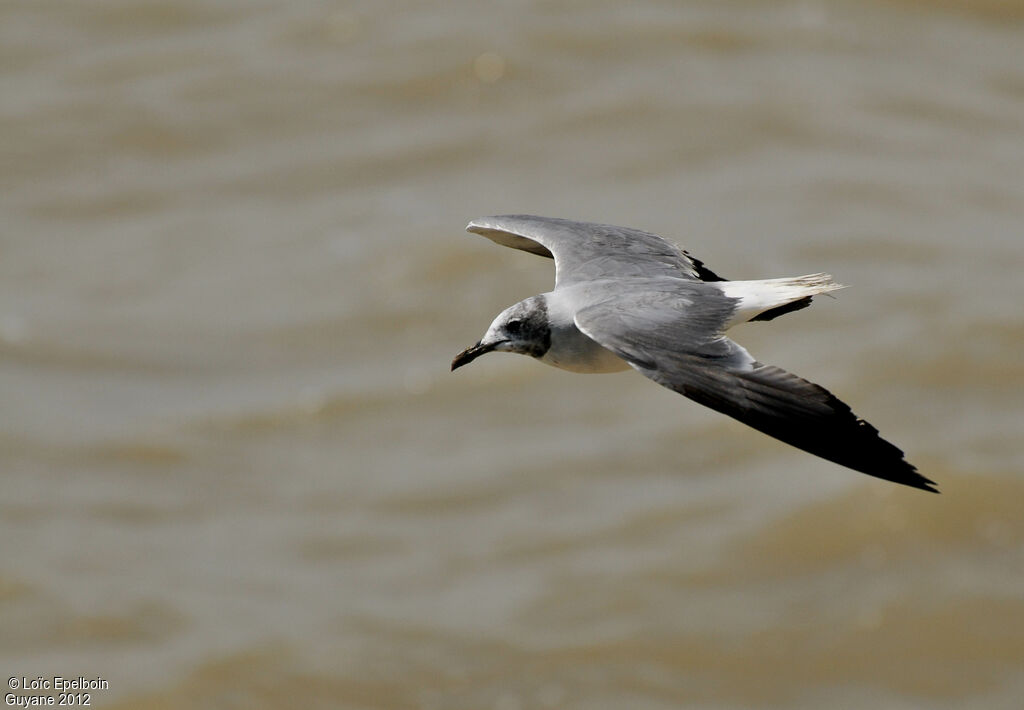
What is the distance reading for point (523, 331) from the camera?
21.9 feet

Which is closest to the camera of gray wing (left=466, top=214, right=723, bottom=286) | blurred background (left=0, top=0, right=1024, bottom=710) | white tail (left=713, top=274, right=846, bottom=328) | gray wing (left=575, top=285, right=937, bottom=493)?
gray wing (left=575, top=285, right=937, bottom=493)

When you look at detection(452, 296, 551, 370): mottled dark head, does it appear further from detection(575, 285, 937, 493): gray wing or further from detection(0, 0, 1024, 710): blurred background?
detection(0, 0, 1024, 710): blurred background

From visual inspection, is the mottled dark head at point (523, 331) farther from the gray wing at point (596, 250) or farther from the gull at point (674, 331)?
the gray wing at point (596, 250)

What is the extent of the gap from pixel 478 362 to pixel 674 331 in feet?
39.4

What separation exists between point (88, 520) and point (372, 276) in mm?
4577

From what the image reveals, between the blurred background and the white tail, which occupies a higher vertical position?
the white tail

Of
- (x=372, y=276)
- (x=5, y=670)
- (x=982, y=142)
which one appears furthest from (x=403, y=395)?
(x=982, y=142)

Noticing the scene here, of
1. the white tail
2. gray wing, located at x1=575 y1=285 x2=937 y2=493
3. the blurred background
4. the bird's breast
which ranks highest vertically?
the white tail

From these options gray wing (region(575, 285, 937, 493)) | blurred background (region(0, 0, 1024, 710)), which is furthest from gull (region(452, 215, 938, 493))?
blurred background (region(0, 0, 1024, 710))

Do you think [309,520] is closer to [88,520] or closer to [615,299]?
[88,520]

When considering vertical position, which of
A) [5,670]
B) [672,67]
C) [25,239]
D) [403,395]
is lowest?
[5,670]

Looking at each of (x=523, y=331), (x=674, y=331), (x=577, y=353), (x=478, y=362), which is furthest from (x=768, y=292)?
(x=478, y=362)

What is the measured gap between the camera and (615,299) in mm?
6371

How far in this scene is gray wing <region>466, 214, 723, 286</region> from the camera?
718cm
